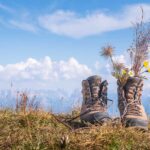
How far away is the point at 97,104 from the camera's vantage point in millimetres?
7254

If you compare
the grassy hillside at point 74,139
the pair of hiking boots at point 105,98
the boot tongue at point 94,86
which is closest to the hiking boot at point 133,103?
the pair of hiking boots at point 105,98

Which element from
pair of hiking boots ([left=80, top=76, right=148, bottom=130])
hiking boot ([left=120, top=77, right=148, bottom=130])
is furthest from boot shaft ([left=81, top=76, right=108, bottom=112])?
hiking boot ([left=120, top=77, right=148, bottom=130])

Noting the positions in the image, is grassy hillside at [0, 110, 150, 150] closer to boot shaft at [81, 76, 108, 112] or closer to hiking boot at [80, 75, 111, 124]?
hiking boot at [80, 75, 111, 124]

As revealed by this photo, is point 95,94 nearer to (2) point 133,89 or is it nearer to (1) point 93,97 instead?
(1) point 93,97

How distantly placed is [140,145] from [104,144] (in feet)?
1.65

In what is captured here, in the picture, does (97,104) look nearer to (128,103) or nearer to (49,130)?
(128,103)

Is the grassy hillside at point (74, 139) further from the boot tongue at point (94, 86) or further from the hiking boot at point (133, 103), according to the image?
the boot tongue at point (94, 86)

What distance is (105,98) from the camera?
24.3 feet

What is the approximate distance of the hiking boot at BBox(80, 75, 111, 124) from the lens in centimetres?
707

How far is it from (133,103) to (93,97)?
72 centimetres

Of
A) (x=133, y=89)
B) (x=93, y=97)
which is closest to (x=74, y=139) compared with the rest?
(x=93, y=97)

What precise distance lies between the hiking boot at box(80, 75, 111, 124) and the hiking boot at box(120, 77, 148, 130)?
0.36m

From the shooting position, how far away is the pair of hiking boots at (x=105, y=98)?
706 centimetres

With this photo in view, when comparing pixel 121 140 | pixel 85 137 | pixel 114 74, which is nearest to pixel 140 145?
pixel 121 140
